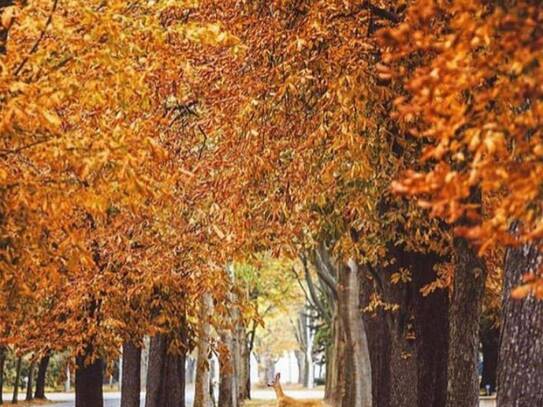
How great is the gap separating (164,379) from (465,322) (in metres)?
12.1

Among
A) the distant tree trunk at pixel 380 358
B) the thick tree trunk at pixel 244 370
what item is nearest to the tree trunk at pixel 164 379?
the distant tree trunk at pixel 380 358

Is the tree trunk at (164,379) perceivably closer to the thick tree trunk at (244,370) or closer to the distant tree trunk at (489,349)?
the thick tree trunk at (244,370)

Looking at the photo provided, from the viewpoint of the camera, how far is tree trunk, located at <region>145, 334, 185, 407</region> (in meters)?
26.1

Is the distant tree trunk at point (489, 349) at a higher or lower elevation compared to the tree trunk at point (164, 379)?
higher

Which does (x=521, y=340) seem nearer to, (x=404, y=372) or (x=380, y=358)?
(x=404, y=372)

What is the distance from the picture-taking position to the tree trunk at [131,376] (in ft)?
88.4

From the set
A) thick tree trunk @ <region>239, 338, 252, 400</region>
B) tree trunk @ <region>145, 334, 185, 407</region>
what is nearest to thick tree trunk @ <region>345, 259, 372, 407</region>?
tree trunk @ <region>145, 334, 185, 407</region>

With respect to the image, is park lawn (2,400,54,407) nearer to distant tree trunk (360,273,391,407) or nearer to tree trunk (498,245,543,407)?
distant tree trunk (360,273,391,407)

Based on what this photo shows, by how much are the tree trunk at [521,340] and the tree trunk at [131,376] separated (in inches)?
619

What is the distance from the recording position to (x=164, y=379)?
26203 mm

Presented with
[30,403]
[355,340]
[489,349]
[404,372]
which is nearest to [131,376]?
[355,340]

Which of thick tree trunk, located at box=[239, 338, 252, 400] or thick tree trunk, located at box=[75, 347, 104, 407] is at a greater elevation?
thick tree trunk, located at box=[239, 338, 252, 400]

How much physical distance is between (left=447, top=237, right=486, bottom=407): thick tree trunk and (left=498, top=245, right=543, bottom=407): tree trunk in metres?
3.02

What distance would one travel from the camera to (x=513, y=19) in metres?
7.62
